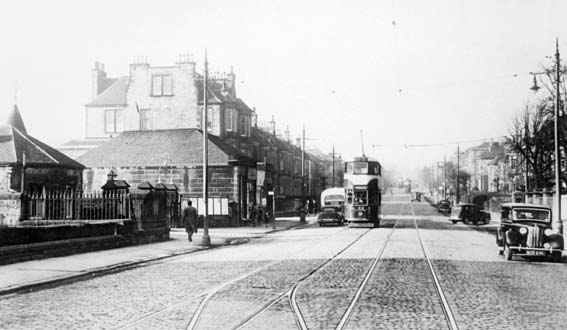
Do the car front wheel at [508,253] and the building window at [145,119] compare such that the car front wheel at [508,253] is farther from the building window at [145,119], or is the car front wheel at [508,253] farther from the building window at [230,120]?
the building window at [145,119]

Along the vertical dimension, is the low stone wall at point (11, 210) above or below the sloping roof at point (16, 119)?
below

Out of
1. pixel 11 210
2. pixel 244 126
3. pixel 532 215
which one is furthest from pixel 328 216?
pixel 532 215

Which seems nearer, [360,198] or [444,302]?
[444,302]

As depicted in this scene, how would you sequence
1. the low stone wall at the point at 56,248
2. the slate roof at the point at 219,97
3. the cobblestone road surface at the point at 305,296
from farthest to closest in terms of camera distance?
the slate roof at the point at 219,97, the low stone wall at the point at 56,248, the cobblestone road surface at the point at 305,296

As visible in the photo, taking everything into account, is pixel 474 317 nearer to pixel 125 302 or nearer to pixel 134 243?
pixel 125 302

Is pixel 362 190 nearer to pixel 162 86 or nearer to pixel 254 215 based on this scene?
pixel 254 215

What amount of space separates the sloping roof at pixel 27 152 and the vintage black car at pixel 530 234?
27538mm

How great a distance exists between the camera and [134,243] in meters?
23.7

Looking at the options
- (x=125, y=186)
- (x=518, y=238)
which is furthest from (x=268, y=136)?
(x=518, y=238)

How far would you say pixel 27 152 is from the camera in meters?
36.8

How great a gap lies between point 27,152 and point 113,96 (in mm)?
25526

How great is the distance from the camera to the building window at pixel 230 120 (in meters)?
53.8

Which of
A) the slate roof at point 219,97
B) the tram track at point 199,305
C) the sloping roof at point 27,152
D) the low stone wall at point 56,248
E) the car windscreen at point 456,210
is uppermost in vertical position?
the slate roof at point 219,97


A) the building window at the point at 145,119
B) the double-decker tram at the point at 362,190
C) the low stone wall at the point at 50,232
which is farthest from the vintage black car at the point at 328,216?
the low stone wall at the point at 50,232
